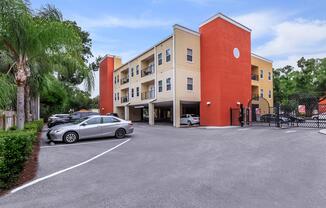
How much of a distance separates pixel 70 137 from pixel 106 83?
1263 inches

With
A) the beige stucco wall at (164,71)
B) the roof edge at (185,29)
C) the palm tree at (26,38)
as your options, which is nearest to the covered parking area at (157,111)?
the beige stucco wall at (164,71)

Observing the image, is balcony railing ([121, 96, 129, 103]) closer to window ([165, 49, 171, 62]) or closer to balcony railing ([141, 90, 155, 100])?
balcony railing ([141, 90, 155, 100])

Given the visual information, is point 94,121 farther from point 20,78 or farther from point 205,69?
point 205,69

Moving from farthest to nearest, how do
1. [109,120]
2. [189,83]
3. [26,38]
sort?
1. [189,83]
2. [109,120]
3. [26,38]

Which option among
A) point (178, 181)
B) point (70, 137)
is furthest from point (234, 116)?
point (178, 181)

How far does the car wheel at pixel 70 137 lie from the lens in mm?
13641

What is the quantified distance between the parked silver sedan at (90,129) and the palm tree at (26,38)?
3.12 metres

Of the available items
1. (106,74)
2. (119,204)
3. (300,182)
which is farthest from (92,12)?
(106,74)

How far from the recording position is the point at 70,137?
540 inches

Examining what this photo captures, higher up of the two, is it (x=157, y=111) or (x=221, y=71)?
(x=221, y=71)

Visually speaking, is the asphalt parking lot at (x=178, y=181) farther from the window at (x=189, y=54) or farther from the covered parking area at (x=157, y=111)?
the window at (x=189, y=54)

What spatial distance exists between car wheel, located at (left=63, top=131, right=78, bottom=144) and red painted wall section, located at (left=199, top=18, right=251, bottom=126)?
570 inches

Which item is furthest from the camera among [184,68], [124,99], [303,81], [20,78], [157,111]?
[303,81]

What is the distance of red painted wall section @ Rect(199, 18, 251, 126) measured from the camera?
24.9 m
